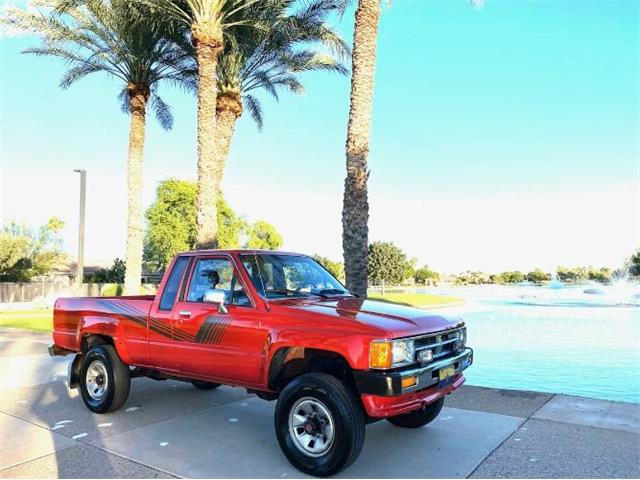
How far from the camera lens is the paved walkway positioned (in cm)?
500

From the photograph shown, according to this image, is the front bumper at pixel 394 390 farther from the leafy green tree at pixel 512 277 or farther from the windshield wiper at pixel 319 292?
the leafy green tree at pixel 512 277

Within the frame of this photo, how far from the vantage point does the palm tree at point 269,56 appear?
771 inches

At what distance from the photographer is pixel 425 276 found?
124 m

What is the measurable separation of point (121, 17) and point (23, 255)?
2308 cm

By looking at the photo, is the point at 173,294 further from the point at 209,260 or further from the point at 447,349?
the point at 447,349

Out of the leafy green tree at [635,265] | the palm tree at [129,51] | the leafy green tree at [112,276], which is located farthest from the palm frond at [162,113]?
the leafy green tree at [635,265]

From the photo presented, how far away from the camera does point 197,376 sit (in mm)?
6086

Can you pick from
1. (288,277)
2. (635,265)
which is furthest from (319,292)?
(635,265)

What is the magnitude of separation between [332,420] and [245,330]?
1.33 m

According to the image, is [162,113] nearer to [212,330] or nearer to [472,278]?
[212,330]

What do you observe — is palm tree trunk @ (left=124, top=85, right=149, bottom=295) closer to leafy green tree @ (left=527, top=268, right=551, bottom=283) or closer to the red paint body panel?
the red paint body panel

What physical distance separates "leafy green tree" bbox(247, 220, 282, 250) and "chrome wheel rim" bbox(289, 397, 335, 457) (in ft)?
212

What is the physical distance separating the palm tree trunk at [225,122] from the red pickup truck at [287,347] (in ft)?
47.9

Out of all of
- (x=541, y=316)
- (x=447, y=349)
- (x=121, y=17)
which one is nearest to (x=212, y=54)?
(x=121, y=17)
